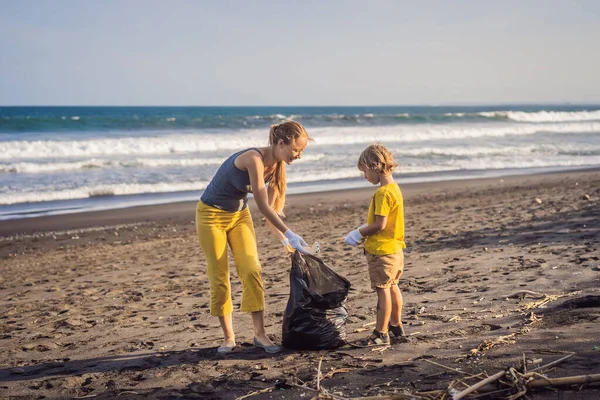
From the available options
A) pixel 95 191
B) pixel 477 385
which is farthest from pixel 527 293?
pixel 95 191

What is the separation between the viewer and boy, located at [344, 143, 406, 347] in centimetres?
403

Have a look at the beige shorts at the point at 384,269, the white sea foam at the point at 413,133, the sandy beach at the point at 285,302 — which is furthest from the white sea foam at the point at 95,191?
the white sea foam at the point at 413,133

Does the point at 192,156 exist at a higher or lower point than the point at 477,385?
higher

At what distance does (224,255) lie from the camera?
423 centimetres

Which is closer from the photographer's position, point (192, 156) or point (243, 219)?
point (243, 219)

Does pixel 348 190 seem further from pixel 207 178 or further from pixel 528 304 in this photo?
pixel 528 304

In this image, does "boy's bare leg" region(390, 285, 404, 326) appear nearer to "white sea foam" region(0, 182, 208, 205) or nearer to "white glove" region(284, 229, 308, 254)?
"white glove" region(284, 229, 308, 254)

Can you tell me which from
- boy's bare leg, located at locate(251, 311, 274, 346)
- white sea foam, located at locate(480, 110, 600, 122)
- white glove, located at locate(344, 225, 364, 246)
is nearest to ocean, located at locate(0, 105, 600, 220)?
white sea foam, located at locate(480, 110, 600, 122)

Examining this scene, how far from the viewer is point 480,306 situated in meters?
4.84

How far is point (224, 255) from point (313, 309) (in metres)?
0.69

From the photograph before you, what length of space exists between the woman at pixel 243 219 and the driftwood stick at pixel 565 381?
1.65m

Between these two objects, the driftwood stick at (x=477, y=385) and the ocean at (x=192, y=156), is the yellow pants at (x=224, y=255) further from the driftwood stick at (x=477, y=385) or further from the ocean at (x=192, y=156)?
the ocean at (x=192, y=156)

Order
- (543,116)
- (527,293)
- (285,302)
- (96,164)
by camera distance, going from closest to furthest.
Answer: (527,293), (285,302), (96,164), (543,116)

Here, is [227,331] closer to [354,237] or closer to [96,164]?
[354,237]
